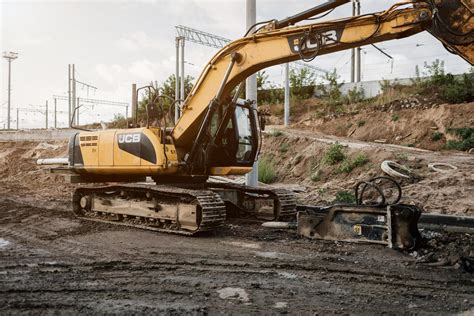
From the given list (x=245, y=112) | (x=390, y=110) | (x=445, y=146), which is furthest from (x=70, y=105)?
(x=245, y=112)

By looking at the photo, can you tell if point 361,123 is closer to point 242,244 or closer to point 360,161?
point 360,161

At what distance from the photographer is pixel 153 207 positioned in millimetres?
8047

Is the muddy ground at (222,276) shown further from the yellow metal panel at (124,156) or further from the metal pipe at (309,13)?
the metal pipe at (309,13)

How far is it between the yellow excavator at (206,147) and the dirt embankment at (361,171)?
10.1ft

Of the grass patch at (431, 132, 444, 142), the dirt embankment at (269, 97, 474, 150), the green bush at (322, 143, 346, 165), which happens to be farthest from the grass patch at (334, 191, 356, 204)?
the grass patch at (431, 132, 444, 142)

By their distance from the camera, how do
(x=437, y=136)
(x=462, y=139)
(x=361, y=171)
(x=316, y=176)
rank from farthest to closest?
(x=437, y=136) → (x=462, y=139) → (x=316, y=176) → (x=361, y=171)

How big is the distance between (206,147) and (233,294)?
13.1 feet

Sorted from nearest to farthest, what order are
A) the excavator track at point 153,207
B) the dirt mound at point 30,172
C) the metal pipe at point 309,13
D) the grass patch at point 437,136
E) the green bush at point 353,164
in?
the metal pipe at point 309,13 < the excavator track at point 153,207 < the green bush at point 353,164 < the dirt mound at point 30,172 < the grass patch at point 437,136

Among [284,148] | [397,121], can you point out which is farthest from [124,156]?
[397,121]

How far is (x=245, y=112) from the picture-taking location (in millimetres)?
8695

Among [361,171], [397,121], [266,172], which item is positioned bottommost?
[266,172]

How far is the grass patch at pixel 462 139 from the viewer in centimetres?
1579

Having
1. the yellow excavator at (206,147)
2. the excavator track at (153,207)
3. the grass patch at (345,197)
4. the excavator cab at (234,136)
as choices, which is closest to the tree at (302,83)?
the grass patch at (345,197)

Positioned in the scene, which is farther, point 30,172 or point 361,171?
point 30,172
